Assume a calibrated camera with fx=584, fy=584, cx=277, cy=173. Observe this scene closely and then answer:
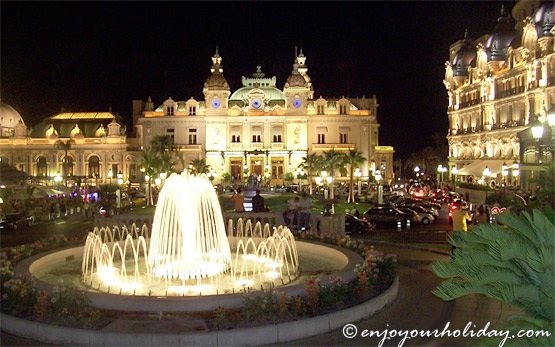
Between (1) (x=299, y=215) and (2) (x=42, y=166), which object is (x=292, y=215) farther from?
(2) (x=42, y=166)

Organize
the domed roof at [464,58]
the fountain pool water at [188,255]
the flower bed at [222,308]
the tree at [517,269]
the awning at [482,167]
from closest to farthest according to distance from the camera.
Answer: the tree at [517,269]
the flower bed at [222,308]
the fountain pool water at [188,255]
the awning at [482,167]
the domed roof at [464,58]

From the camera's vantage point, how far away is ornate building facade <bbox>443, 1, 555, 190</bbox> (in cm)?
5072

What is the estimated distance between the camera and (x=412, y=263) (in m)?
19.8

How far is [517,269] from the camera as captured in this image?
22.8ft

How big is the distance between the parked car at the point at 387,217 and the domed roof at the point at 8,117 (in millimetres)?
81352

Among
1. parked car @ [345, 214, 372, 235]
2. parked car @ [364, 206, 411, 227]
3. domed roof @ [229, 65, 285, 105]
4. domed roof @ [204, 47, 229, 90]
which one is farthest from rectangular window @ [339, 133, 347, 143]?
parked car @ [345, 214, 372, 235]

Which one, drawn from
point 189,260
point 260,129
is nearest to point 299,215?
point 189,260

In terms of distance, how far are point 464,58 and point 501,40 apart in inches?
475

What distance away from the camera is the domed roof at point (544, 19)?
5031 cm

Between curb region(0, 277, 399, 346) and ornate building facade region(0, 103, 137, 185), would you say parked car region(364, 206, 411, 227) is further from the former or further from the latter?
ornate building facade region(0, 103, 137, 185)

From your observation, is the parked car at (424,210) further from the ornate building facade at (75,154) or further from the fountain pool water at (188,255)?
the ornate building facade at (75,154)

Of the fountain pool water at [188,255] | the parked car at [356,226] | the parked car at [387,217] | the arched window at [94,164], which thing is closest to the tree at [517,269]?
the fountain pool water at [188,255]

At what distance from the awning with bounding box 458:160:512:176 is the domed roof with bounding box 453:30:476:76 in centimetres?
1610

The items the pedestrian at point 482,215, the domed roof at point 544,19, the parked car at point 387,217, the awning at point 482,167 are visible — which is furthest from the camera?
the awning at point 482,167
